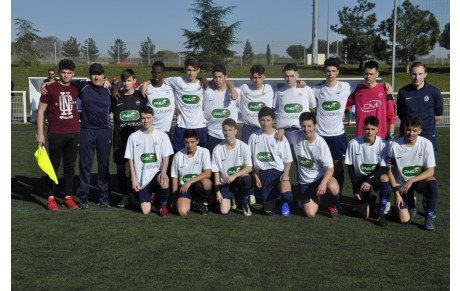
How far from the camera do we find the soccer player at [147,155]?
5734 millimetres

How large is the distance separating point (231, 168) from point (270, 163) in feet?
1.70

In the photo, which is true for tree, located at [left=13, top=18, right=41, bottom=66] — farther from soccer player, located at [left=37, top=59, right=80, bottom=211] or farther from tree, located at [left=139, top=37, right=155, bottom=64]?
soccer player, located at [left=37, top=59, right=80, bottom=211]

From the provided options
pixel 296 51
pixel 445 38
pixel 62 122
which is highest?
pixel 445 38

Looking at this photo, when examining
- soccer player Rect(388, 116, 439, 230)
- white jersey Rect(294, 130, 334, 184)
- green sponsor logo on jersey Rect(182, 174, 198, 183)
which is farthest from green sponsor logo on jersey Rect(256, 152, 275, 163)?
soccer player Rect(388, 116, 439, 230)

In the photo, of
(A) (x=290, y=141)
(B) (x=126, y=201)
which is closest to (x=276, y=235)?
(A) (x=290, y=141)

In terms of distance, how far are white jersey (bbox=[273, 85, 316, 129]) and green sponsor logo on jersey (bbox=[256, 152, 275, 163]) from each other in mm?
535

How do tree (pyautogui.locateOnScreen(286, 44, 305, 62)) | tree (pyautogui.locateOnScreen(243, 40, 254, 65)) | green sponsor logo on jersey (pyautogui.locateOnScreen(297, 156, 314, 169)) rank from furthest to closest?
tree (pyautogui.locateOnScreen(286, 44, 305, 62)) < tree (pyautogui.locateOnScreen(243, 40, 254, 65)) < green sponsor logo on jersey (pyautogui.locateOnScreen(297, 156, 314, 169))

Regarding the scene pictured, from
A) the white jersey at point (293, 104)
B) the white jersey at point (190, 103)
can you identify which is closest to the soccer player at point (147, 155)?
the white jersey at point (190, 103)

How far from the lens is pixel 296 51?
3822 cm

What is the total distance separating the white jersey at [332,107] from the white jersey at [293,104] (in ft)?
Answer: 0.53

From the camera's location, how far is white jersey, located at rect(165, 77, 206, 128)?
21.1 feet

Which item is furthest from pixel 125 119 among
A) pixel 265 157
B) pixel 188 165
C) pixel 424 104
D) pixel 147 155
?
pixel 424 104

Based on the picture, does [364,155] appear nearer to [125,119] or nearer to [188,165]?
[188,165]

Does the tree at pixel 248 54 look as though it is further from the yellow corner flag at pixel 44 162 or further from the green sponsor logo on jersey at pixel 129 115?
the yellow corner flag at pixel 44 162
